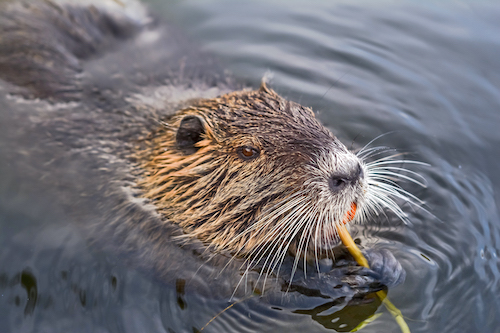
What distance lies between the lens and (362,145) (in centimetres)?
411

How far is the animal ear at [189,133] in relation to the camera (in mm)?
2939

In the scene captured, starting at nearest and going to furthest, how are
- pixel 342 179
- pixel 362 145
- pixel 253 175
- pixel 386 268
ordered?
pixel 342 179 → pixel 253 175 → pixel 386 268 → pixel 362 145

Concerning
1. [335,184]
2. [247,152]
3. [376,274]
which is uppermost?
[247,152]

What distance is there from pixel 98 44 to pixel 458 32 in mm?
3770

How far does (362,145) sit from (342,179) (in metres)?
1.60

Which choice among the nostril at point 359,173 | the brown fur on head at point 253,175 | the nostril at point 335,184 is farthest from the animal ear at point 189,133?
the nostril at point 359,173

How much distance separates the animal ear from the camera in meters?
2.94

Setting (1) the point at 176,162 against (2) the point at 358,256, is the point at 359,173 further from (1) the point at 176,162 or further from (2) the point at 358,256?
(1) the point at 176,162

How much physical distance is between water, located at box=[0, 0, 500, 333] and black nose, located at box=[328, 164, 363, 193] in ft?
2.66

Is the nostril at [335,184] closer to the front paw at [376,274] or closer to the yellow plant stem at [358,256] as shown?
the yellow plant stem at [358,256]

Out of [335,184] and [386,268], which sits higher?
[335,184]

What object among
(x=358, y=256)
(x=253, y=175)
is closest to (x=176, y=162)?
(x=253, y=175)

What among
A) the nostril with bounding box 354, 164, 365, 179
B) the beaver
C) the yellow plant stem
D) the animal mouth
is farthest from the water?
the nostril with bounding box 354, 164, 365, 179

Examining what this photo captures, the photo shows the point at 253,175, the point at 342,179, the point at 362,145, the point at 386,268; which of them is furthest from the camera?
the point at 362,145
